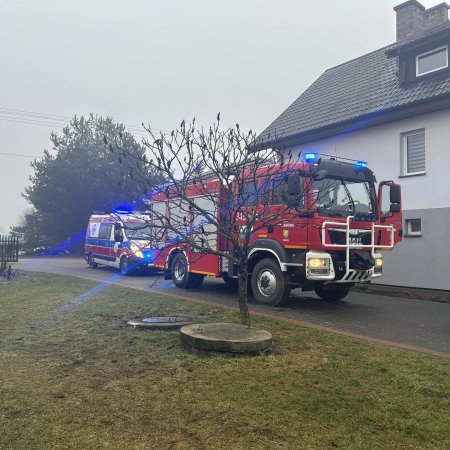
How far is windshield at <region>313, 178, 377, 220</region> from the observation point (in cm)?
940

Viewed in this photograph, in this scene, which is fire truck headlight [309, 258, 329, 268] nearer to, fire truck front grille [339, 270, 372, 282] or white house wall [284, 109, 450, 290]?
fire truck front grille [339, 270, 372, 282]

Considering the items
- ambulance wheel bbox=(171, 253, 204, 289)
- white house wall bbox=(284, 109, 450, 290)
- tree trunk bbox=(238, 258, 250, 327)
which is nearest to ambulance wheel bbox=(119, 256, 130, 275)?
ambulance wheel bbox=(171, 253, 204, 289)

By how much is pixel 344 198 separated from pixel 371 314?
2.38 m

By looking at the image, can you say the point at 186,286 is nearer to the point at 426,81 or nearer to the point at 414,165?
the point at 414,165

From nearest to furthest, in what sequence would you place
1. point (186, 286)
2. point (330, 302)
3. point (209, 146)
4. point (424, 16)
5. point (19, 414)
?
point (19, 414), point (209, 146), point (330, 302), point (186, 286), point (424, 16)

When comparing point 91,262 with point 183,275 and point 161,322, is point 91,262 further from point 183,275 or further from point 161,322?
point 161,322

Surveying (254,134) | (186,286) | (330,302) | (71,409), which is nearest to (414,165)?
(330,302)

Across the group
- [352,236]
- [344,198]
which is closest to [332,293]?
[352,236]

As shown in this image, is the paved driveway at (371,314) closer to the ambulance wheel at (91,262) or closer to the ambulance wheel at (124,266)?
the ambulance wheel at (124,266)

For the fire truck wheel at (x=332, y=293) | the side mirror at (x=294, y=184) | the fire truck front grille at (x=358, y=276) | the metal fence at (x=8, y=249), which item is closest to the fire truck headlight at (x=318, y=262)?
the fire truck front grille at (x=358, y=276)

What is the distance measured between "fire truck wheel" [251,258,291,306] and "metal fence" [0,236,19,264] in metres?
9.83

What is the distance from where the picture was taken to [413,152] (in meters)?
13.8

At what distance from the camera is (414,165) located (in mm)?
13766

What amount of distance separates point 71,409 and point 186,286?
28.9 feet
